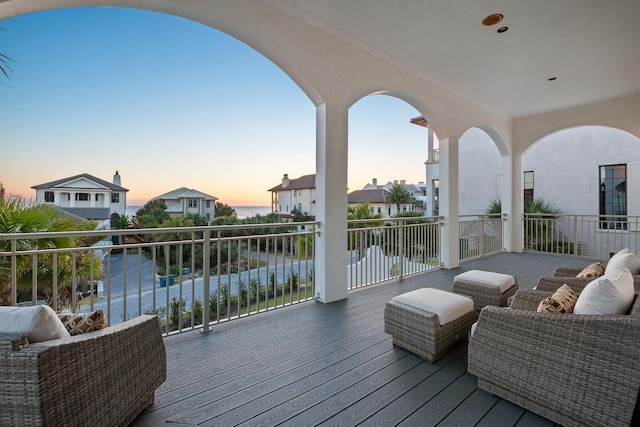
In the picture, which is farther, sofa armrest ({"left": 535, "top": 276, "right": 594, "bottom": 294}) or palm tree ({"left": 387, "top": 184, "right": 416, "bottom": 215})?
palm tree ({"left": 387, "top": 184, "right": 416, "bottom": 215})

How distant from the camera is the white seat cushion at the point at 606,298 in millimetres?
1557

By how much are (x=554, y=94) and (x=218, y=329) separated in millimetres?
6893

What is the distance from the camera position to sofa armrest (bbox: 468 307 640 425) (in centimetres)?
138

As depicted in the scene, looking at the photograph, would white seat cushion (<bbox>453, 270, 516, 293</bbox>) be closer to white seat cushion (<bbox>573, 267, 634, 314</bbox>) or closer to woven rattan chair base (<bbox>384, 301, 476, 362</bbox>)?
woven rattan chair base (<bbox>384, 301, 476, 362</bbox>)

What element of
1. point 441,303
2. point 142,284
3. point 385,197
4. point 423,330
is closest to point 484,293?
point 441,303

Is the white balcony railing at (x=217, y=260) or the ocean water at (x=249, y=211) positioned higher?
the ocean water at (x=249, y=211)

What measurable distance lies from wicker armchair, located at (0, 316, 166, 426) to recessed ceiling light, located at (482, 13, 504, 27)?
4.27m

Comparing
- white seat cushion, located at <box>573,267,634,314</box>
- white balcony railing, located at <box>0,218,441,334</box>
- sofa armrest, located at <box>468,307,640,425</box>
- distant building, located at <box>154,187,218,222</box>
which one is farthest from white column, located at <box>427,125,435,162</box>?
sofa armrest, located at <box>468,307,640,425</box>

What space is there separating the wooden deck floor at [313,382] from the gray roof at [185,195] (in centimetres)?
754

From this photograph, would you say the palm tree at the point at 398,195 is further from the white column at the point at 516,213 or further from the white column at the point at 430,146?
the white column at the point at 516,213

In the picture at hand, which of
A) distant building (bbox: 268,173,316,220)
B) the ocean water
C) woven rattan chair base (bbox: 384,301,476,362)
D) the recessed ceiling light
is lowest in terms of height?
woven rattan chair base (bbox: 384,301,476,362)

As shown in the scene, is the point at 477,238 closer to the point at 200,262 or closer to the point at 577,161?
the point at 577,161

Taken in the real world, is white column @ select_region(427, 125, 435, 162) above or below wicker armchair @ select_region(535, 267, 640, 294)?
above

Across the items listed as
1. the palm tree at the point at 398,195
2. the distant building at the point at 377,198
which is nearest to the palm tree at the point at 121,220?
the distant building at the point at 377,198
